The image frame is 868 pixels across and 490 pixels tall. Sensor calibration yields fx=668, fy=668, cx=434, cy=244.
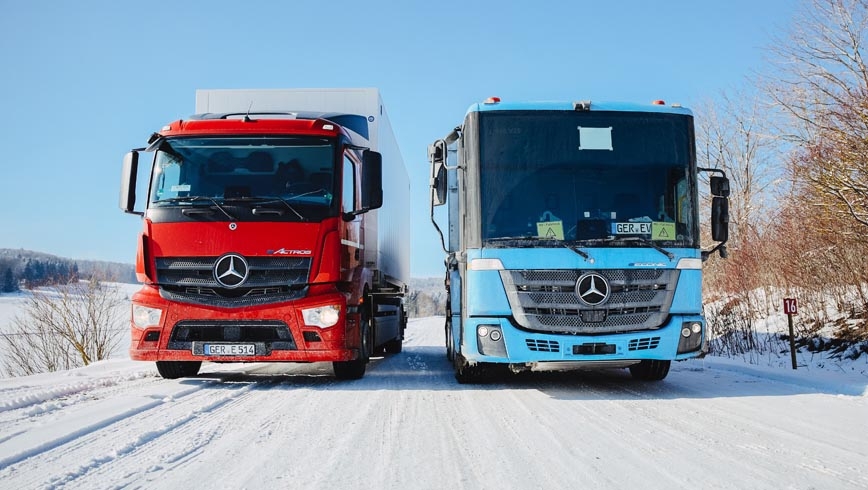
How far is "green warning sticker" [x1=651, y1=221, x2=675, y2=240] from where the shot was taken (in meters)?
7.07

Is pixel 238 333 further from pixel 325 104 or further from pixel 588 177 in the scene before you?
pixel 588 177

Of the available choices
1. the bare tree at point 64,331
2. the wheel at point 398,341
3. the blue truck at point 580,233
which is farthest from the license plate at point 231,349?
the bare tree at point 64,331

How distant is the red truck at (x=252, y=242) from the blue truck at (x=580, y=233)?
1.36 m

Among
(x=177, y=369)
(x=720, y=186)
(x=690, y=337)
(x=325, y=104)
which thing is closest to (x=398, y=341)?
(x=325, y=104)

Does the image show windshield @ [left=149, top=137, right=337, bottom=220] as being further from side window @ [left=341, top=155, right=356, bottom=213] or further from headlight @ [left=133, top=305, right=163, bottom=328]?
headlight @ [left=133, top=305, right=163, bottom=328]

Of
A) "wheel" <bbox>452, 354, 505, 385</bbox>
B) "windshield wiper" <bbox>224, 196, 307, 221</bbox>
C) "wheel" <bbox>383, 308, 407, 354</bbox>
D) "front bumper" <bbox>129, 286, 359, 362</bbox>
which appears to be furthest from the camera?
"wheel" <bbox>383, 308, 407, 354</bbox>

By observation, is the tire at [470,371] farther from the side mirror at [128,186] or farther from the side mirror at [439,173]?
the side mirror at [128,186]

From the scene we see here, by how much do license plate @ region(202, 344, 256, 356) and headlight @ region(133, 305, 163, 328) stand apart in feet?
2.07

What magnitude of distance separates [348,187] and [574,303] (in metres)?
3.14

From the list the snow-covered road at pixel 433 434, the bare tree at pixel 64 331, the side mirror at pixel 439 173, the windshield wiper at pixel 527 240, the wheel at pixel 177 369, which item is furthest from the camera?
the bare tree at pixel 64 331

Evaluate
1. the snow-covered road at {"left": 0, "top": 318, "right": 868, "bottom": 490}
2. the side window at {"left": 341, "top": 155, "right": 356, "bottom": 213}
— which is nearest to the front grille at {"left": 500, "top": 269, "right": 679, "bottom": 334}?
the snow-covered road at {"left": 0, "top": 318, "right": 868, "bottom": 490}

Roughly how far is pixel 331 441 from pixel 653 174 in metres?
4.57

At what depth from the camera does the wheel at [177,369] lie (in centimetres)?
828

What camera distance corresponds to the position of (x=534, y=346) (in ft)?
22.3
